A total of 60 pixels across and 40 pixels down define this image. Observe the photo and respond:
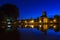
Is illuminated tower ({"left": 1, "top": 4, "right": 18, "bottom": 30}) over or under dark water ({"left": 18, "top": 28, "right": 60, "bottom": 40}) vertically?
over

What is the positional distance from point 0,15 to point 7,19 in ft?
6.69

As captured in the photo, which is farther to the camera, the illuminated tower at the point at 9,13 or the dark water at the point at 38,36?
the illuminated tower at the point at 9,13

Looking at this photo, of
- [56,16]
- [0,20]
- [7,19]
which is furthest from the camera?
[56,16]

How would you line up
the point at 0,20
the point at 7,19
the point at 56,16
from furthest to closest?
1. the point at 56,16
2. the point at 7,19
3. the point at 0,20

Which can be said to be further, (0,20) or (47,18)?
(47,18)

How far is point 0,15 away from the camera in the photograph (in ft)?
120

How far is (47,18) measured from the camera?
48.9 m

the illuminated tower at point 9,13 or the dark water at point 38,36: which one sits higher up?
the illuminated tower at point 9,13

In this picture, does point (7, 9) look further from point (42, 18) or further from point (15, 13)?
point (42, 18)

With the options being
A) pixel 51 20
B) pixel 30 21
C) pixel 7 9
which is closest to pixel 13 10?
pixel 7 9

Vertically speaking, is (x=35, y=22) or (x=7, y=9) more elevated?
(x=7, y=9)

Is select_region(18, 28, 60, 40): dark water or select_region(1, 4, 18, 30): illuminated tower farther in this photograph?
select_region(1, 4, 18, 30): illuminated tower

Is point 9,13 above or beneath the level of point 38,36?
above

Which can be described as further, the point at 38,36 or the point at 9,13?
the point at 9,13
